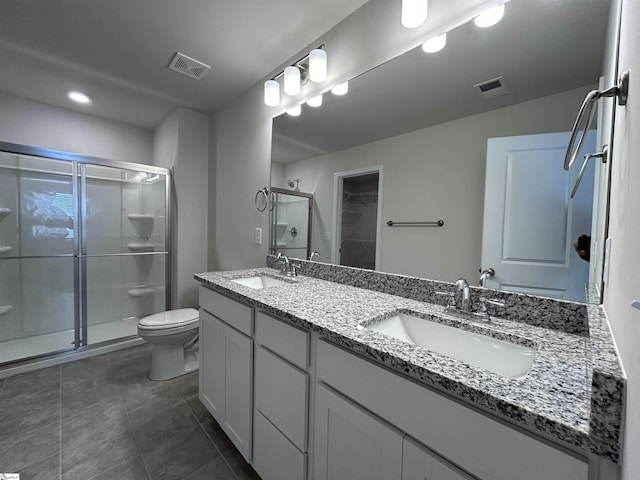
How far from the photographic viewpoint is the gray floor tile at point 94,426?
146 centimetres

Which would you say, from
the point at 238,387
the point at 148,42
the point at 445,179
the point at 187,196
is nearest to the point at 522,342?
the point at 445,179

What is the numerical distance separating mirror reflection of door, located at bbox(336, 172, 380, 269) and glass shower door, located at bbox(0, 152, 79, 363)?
2.53m

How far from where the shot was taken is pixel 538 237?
94 cm

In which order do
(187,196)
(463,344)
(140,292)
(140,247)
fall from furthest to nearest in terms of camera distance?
(140,292) < (140,247) < (187,196) < (463,344)

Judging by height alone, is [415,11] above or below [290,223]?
above

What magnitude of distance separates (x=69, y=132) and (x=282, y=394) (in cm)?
352

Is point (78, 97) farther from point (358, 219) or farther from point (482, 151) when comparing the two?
point (482, 151)

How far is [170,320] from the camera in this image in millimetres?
2061

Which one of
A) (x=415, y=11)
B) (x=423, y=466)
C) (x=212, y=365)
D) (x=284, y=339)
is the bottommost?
(x=212, y=365)

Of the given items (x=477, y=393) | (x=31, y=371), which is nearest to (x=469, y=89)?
(x=477, y=393)

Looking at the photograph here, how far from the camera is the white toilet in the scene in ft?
6.41

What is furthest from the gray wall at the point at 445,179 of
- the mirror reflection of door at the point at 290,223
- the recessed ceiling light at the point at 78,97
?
the recessed ceiling light at the point at 78,97

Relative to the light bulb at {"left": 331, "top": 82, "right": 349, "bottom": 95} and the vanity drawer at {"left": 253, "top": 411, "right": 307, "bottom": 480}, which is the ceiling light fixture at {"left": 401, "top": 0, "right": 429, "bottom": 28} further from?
the vanity drawer at {"left": 253, "top": 411, "right": 307, "bottom": 480}

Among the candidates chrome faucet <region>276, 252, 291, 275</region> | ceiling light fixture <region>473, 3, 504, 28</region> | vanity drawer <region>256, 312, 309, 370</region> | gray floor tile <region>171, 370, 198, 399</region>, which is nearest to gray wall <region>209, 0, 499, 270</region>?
ceiling light fixture <region>473, 3, 504, 28</region>
